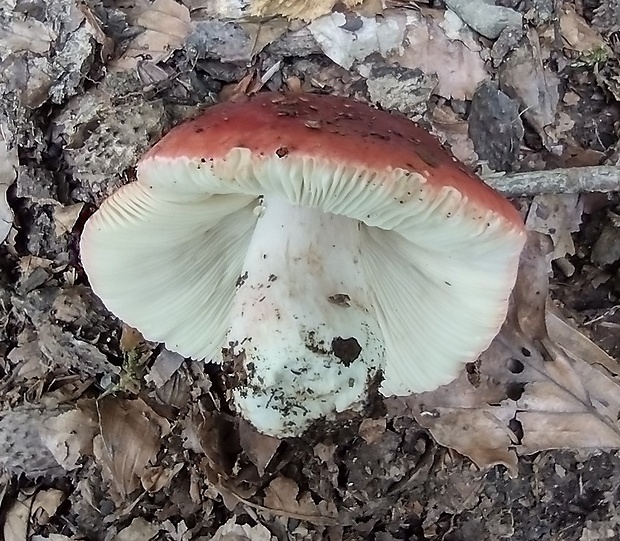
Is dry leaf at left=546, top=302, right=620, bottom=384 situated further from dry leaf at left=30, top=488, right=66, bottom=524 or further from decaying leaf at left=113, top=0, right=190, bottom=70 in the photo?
dry leaf at left=30, top=488, right=66, bottom=524

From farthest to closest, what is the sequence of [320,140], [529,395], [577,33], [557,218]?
[577,33] → [557,218] → [529,395] → [320,140]

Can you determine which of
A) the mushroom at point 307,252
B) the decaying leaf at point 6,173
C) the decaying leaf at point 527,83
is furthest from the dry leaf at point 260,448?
the decaying leaf at point 527,83

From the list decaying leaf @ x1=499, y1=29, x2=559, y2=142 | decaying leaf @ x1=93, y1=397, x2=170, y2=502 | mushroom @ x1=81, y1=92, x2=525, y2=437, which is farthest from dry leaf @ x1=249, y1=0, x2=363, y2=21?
decaying leaf @ x1=93, y1=397, x2=170, y2=502

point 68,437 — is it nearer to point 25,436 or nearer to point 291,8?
point 25,436

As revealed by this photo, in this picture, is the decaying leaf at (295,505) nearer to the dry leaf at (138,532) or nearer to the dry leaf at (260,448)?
the dry leaf at (260,448)

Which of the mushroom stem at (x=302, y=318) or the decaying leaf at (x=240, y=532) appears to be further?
the decaying leaf at (x=240, y=532)

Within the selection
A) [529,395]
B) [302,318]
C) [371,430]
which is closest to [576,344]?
[529,395]
